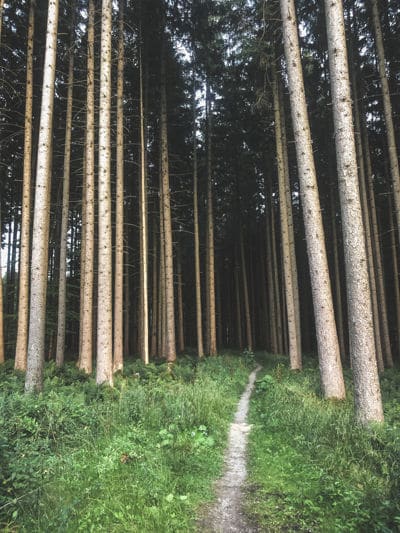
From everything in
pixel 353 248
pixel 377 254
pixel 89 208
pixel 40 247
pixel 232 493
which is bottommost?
pixel 232 493

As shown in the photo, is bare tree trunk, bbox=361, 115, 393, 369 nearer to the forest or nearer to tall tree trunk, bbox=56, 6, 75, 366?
the forest

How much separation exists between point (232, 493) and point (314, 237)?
596 cm

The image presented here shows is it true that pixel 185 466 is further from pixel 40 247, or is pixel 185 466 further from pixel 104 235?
pixel 104 235

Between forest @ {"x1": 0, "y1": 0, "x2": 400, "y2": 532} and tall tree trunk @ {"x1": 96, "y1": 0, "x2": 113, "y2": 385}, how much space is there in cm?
4

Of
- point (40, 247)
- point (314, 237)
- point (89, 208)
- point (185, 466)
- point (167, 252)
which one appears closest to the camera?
point (185, 466)

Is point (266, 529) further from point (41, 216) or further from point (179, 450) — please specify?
point (41, 216)

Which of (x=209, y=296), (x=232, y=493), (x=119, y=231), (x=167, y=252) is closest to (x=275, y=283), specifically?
(x=209, y=296)

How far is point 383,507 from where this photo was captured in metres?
3.36

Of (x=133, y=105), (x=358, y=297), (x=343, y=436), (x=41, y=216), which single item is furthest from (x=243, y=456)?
(x=133, y=105)

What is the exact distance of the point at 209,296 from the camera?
733 inches

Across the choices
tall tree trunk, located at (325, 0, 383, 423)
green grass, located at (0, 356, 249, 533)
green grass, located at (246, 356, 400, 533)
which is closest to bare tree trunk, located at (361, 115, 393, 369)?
tall tree trunk, located at (325, 0, 383, 423)

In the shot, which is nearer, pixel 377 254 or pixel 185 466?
pixel 185 466

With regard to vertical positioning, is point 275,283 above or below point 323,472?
above

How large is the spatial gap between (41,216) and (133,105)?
454 inches
